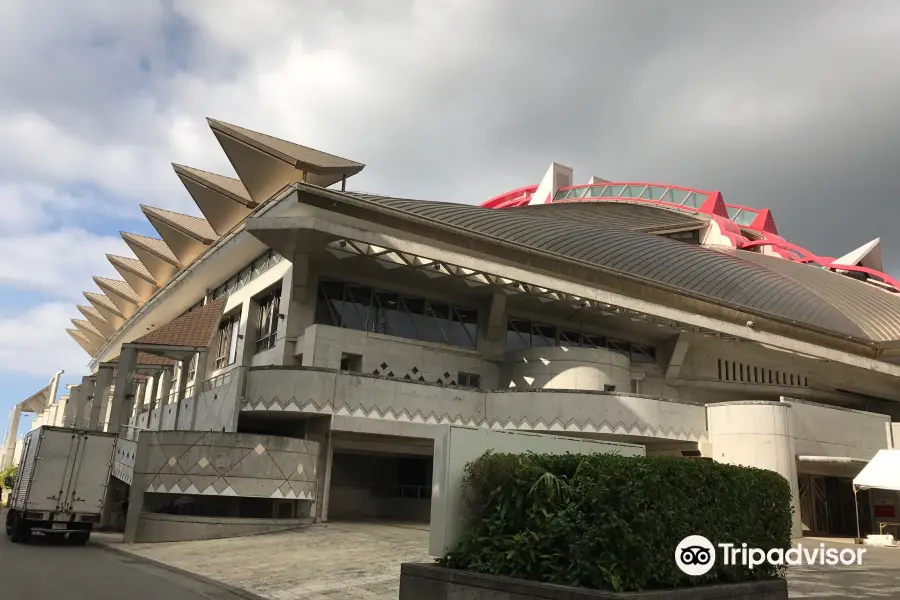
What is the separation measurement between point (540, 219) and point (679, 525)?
3275cm

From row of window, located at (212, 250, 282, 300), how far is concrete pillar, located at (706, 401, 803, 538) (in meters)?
20.2

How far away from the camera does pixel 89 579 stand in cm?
1326

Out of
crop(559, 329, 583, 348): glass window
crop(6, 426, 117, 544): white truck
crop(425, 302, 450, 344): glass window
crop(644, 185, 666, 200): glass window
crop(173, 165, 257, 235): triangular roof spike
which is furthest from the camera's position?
crop(644, 185, 666, 200): glass window

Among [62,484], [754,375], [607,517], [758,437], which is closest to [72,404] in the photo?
[62,484]

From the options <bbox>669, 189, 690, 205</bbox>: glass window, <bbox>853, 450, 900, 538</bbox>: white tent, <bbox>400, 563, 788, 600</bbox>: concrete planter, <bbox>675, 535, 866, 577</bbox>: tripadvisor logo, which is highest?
<bbox>669, 189, 690, 205</bbox>: glass window

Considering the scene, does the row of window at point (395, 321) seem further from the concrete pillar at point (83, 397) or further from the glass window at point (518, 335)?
the concrete pillar at point (83, 397)

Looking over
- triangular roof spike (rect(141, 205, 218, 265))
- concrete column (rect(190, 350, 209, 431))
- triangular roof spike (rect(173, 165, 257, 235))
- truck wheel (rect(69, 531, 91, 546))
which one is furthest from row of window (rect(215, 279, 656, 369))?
triangular roof spike (rect(141, 205, 218, 265))

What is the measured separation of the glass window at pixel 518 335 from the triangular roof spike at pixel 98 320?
52.0 meters

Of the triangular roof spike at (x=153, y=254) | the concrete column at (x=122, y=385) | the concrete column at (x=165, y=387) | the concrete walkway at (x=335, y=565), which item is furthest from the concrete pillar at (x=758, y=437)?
the triangular roof spike at (x=153, y=254)

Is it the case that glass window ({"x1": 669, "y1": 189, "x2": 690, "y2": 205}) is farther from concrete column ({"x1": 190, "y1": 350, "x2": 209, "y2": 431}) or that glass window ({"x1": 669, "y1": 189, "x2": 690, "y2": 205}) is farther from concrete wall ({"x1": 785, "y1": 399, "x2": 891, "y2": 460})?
concrete column ({"x1": 190, "y1": 350, "x2": 209, "y2": 431})

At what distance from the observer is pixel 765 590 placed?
9.90 m

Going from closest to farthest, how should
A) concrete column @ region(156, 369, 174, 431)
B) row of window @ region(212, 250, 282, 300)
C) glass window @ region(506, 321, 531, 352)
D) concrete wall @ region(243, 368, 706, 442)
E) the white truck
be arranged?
1. the white truck
2. concrete wall @ region(243, 368, 706, 442)
3. row of window @ region(212, 250, 282, 300)
4. glass window @ region(506, 321, 531, 352)
5. concrete column @ region(156, 369, 174, 431)

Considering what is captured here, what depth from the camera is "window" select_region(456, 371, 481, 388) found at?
1251 inches

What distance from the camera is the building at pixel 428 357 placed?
83.0 feet
